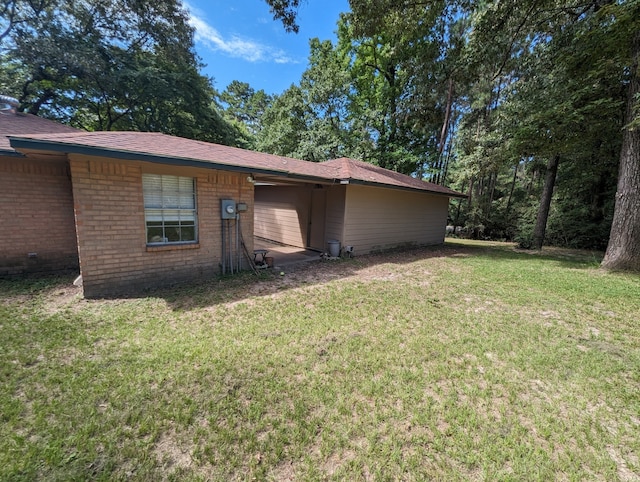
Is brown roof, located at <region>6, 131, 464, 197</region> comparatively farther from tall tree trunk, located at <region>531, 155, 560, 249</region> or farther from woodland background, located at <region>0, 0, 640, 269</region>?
tall tree trunk, located at <region>531, 155, 560, 249</region>

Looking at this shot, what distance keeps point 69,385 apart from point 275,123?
62.3ft

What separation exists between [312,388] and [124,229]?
446cm

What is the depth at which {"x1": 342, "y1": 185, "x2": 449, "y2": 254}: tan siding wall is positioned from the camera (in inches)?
344

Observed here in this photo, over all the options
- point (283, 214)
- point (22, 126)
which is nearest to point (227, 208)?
point (283, 214)

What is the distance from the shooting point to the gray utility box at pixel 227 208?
5.83m

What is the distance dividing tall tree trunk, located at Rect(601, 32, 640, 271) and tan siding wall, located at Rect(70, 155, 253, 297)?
1078 cm

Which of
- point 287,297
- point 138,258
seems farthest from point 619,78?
point 138,258

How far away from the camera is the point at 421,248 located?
11344mm

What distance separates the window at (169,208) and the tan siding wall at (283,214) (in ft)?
16.2

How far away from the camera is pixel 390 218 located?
1003 centimetres

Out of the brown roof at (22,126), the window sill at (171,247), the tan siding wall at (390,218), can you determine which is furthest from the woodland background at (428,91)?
the brown roof at (22,126)

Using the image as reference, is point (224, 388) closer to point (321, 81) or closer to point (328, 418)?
point (328, 418)

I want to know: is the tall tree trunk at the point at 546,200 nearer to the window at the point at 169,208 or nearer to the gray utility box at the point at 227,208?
the gray utility box at the point at 227,208

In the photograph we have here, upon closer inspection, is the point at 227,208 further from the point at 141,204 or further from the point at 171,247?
the point at 141,204
